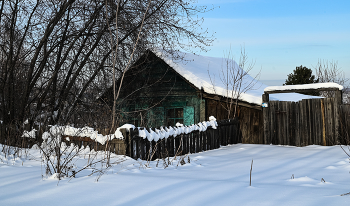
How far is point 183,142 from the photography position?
26.3 ft

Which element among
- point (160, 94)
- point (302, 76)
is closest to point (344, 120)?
point (160, 94)

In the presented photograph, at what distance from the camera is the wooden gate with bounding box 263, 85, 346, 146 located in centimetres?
917

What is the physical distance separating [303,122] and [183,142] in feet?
13.5

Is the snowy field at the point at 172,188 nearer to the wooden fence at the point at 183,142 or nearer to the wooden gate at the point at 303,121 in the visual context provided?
the wooden fence at the point at 183,142

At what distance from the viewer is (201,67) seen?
13938mm

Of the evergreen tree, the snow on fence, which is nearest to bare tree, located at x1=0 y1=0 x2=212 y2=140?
the snow on fence

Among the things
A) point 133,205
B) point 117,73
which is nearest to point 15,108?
point 117,73

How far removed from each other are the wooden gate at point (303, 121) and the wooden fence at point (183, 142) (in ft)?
4.01

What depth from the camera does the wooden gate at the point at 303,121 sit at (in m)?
9.17

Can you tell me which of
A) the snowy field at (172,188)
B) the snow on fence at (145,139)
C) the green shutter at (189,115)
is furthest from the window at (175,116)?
the snowy field at (172,188)

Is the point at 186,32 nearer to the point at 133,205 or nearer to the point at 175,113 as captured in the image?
the point at 175,113

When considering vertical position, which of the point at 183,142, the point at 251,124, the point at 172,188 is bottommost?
the point at 172,188

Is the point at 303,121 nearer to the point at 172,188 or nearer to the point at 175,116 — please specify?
the point at 175,116

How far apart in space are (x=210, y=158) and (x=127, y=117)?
22.2ft
